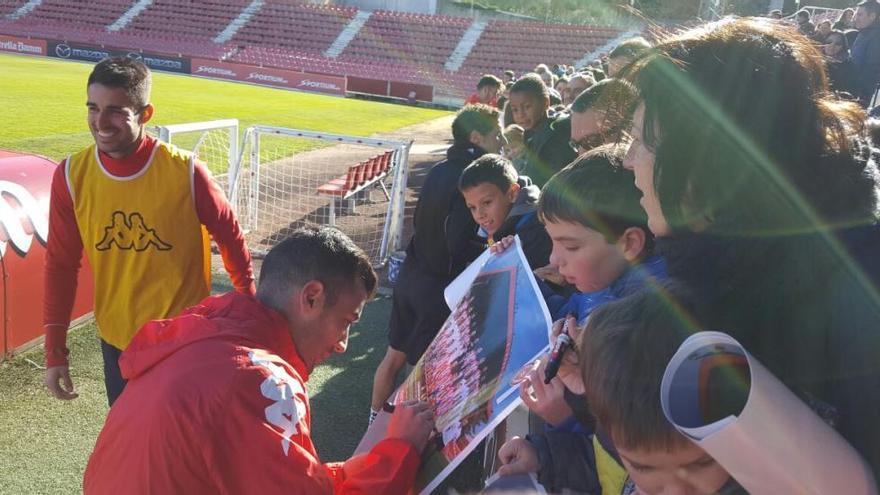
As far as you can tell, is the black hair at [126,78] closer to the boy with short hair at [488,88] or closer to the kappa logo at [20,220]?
the kappa logo at [20,220]

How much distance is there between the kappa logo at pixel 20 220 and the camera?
476 centimetres

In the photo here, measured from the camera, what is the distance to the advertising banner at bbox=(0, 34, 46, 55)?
121 feet

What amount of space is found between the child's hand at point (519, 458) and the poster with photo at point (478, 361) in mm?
127

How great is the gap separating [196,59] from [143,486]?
37807 mm

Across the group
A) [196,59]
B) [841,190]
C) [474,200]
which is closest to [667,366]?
[841,190]

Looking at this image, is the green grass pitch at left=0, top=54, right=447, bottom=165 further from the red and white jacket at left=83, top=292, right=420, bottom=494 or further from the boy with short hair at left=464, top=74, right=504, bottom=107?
the red and white jacket at left=83, top=292, right=420, bottom=494

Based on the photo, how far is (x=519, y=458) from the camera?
184cm

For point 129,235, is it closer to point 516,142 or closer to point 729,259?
point 729,259

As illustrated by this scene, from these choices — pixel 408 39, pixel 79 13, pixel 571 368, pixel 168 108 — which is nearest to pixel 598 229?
pixel 571 368

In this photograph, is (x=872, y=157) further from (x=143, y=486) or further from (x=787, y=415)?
(x=143, y=486)

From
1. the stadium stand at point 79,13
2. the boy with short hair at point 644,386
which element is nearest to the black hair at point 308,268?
the boy with short hair at point 644,386

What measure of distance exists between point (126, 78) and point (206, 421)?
6.97 feet

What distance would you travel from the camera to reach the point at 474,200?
356 centimetres

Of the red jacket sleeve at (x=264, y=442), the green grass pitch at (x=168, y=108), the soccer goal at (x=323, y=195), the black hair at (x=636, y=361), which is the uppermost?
the black hair at (x=636, y=361)
